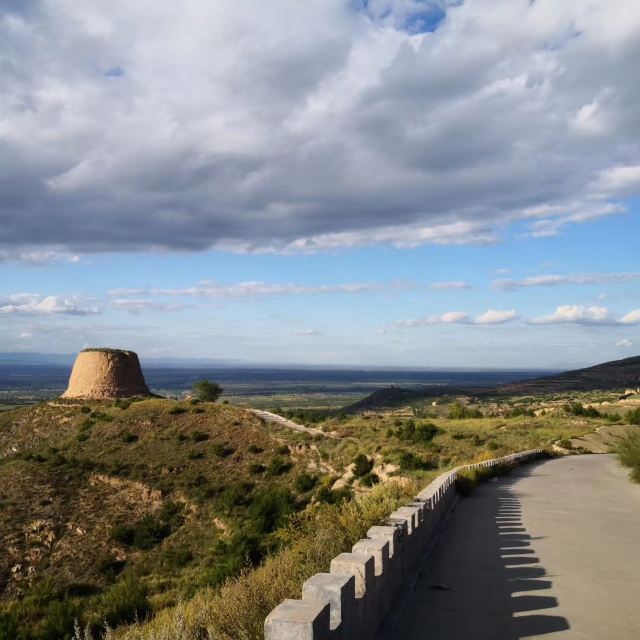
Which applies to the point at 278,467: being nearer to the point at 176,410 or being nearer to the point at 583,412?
the point at 176,410

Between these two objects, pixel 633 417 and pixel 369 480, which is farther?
pixel 633 417

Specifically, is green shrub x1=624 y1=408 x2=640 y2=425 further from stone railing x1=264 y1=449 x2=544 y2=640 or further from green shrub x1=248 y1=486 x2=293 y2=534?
stone railing x1=264 y1=449 x2=544 y2=640

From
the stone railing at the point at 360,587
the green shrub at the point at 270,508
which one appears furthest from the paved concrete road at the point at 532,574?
the green shrub at the point at 270,508

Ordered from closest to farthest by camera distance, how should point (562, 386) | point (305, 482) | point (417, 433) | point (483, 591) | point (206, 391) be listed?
point (483, 591), point (305, 482), point (417, 433), point (206, 391), point (562, 386)

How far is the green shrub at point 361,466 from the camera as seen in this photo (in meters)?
30.6

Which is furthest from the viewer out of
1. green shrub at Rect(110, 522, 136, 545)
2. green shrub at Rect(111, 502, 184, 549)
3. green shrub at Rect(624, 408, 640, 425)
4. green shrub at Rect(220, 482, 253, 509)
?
green shrub at Rect(624, 408, 640, 425)

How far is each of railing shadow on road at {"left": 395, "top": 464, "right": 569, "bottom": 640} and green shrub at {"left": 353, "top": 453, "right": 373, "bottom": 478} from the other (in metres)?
18.8

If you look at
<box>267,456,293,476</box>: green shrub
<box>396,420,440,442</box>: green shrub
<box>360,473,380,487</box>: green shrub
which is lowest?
<box>267,456,293,476</box>: green shrub

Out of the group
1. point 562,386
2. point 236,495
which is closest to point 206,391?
point 236,495

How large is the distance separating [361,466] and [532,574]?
23.2 metres

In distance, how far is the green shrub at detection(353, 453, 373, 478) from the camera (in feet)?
100

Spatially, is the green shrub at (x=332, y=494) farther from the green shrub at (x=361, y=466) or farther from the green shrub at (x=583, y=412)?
the green shrub at (x=583, y=412)

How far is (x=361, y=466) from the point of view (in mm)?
31156

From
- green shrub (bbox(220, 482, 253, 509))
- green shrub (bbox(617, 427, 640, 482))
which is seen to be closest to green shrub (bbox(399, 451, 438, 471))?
green shrub (bbox(617, 427, 640, 482))
